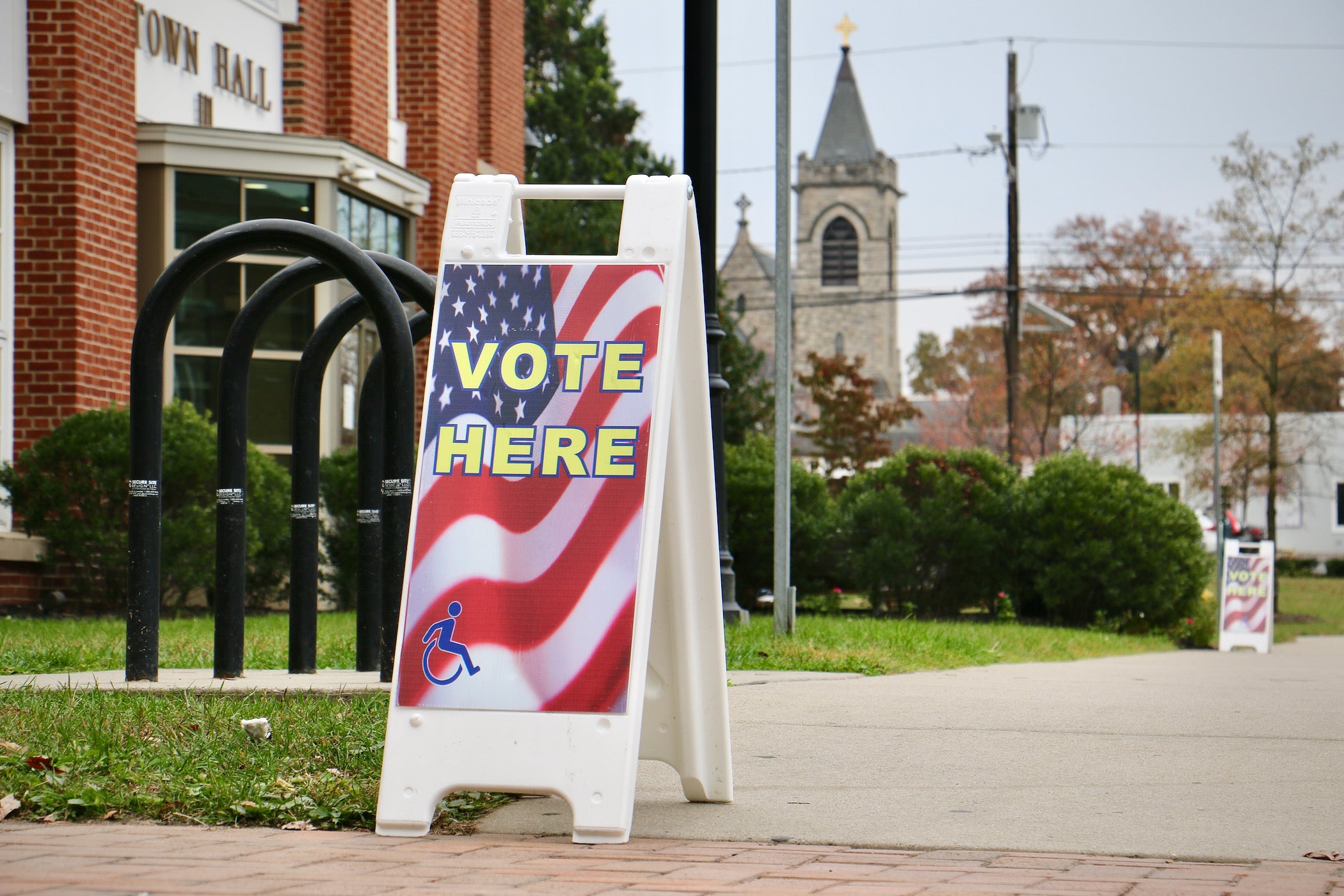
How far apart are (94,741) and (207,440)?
723 cm

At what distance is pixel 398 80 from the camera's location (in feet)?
57.8

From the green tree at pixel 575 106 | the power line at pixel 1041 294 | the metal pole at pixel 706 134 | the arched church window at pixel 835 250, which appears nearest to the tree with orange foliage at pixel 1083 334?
the power line at pixel 1041 294

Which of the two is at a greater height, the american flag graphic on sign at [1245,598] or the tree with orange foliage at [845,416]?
the tree with orange foliage at [845,416]

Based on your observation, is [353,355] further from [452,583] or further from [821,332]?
[821,332]

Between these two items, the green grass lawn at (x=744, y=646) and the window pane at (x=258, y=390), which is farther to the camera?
the window pane at (x=258, y=390)

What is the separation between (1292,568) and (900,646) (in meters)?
38.1

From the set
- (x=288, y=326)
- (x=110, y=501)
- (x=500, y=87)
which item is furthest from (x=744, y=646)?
(x=500, y=87)

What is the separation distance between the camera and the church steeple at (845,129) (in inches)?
3354

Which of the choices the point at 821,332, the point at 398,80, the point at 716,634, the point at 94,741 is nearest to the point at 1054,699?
the point at 716,634

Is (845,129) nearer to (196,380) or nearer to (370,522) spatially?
(196,380)

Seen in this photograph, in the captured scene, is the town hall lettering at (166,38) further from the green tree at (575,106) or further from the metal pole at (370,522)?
the green tree at (575,106)

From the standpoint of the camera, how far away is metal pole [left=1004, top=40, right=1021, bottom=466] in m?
30.8

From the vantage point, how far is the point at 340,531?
13.3 meters

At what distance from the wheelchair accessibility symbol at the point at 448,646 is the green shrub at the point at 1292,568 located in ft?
137
